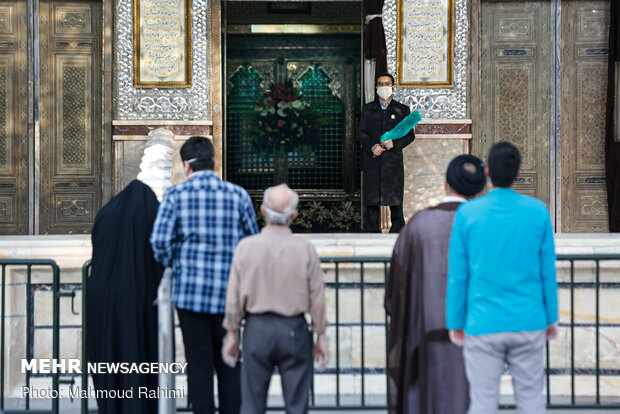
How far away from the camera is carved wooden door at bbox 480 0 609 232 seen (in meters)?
8.81

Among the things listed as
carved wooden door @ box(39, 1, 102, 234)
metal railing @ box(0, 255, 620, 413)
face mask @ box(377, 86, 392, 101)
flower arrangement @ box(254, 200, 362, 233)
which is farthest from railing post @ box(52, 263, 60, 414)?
flower arrangement @ box(254, 200, 362, 233)

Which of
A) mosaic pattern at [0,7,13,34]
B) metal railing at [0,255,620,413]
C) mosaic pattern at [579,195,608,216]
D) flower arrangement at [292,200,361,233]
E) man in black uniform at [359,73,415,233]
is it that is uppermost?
mosaic pattern at [0,7,13,34]

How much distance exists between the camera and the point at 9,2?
8.77m

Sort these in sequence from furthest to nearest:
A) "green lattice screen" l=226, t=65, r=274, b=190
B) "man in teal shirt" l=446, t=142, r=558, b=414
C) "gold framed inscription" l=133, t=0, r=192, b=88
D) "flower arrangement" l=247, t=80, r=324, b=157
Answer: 1. "green lattice screen" l=226, t=65, r=274, b=190
2. "flower arrangement" l=247, t=80, r=324, b=157
3. "gold framed inscription" l=133, t=0, r=192, b=88
4. "man in teal shirt" l=446, t=142, r=558, b=414

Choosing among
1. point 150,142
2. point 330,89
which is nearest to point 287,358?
point 150,142

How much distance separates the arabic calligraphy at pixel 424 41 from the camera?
27.7 feet

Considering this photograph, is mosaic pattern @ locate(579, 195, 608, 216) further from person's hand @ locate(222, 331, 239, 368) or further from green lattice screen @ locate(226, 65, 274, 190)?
person's hand @ locate(222, 331, 239, 368)

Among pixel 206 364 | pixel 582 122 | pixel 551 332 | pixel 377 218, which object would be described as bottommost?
pixel 206 364

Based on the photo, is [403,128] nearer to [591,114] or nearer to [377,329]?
[591,114]

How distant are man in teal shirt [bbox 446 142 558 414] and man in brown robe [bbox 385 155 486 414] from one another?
0.71ft

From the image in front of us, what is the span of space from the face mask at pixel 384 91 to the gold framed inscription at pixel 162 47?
2319mm

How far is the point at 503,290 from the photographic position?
112 inches

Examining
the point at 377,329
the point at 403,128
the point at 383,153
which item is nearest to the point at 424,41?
the point at 403,128

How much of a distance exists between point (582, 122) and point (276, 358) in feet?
22.9
